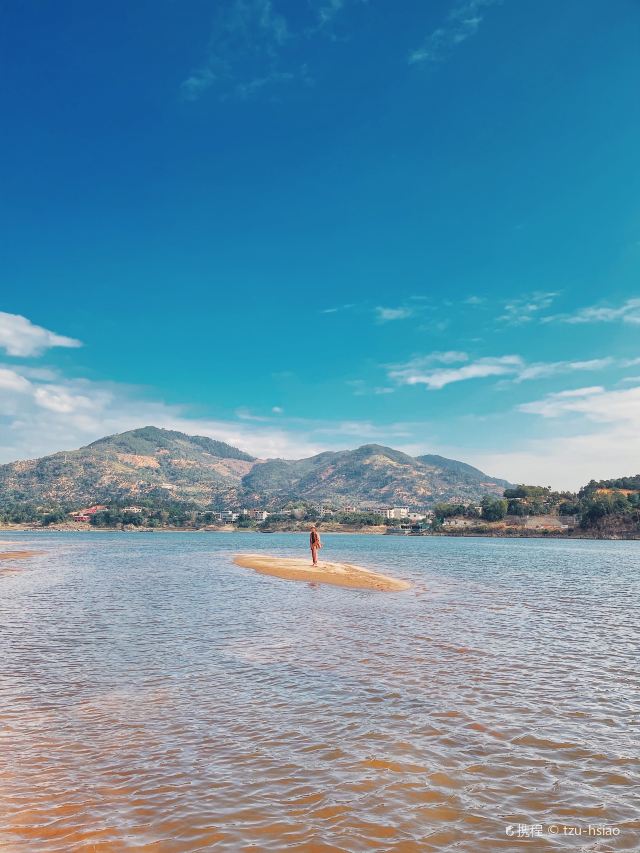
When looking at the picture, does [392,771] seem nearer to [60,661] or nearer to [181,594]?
[60,661]

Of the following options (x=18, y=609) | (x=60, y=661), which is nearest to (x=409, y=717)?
(x=60, y=661)

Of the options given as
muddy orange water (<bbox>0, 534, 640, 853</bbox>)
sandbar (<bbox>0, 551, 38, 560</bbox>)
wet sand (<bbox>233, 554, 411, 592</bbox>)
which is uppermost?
muddy orange water (<bbox>0, 534, 640, 853</bbox>)

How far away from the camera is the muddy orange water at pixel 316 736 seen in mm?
7496

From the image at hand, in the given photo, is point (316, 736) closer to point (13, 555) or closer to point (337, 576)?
point (337, 576)

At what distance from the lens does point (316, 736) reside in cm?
1080

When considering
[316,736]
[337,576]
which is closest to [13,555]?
[337,576]

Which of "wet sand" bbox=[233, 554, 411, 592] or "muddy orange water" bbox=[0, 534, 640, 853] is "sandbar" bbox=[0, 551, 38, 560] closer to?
"wet sand" bbox=[233, 554, 411, 592]

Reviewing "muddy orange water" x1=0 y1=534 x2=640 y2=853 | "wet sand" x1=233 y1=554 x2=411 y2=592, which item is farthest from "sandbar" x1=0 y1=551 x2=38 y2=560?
"muddy orange water" x1=0 y1=534 x2=640 y2=853

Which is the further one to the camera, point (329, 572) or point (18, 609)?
point (329, 572)

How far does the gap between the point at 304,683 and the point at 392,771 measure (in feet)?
17.8

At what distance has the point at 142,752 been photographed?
1000cm

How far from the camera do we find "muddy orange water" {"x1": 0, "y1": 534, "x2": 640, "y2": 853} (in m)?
7.50

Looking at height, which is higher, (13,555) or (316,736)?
(316,736)

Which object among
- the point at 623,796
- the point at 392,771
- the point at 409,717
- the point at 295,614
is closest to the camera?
the point at 623,796
